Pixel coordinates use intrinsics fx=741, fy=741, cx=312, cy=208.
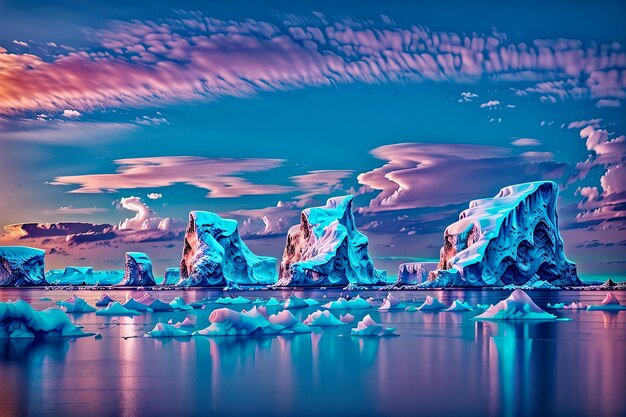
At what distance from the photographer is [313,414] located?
8.89 metres

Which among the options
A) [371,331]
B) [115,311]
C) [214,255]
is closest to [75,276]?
[214,255]

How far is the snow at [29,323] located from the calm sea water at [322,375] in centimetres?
76

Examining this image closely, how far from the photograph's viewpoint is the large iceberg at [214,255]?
87.4m

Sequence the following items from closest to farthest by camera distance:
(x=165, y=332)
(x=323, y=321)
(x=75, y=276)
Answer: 1. (x=165, y=332)
2. (x=323, y=321)
3. (x=75, y=276)

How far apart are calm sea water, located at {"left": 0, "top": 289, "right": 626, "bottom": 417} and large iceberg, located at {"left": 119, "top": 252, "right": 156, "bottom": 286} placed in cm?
8609

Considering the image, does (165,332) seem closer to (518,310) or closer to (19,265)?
(518,310)

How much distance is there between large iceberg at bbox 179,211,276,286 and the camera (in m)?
87.4

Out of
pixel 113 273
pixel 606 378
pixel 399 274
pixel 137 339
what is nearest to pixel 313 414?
pixel 606 378

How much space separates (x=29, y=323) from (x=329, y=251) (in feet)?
226

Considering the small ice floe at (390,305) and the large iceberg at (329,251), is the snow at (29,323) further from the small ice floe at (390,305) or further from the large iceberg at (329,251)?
the large iceberg at (329,251)

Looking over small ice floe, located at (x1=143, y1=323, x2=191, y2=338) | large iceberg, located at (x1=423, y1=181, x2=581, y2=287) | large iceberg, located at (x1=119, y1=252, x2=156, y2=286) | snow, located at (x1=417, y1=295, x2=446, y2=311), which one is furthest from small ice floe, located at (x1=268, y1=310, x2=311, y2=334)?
large iceberg, located at (x1=119, y1=252, x2=156, y2=286)

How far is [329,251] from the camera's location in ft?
284

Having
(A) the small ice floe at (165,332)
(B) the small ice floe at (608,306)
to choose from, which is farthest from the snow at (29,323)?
(B) the small ice floe at (608,306)

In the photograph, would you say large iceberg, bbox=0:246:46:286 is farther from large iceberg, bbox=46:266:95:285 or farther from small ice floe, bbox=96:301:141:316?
small ice floe, bbox=96:301:141:316
